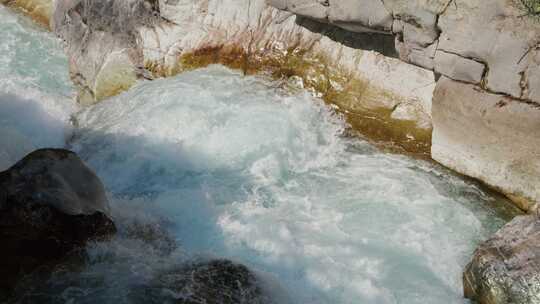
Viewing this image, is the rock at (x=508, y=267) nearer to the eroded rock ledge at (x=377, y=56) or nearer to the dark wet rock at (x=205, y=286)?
the eroded rock ledge at (x=377, y=56)

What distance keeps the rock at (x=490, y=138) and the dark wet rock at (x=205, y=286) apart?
415cm

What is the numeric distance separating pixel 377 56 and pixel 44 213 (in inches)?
249

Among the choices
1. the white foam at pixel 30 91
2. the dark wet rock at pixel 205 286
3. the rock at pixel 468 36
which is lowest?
the white foam at pixel 30 91

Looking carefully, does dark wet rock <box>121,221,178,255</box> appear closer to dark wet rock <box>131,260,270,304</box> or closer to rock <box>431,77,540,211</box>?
dark wet rock <box>131,260,270,304</box>

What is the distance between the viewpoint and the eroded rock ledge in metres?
7.91

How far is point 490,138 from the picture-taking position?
26.8 ft

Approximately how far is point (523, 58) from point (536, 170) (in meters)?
1.59

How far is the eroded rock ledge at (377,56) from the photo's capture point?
791 centimetres

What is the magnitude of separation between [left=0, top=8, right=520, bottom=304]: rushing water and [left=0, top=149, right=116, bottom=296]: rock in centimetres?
30

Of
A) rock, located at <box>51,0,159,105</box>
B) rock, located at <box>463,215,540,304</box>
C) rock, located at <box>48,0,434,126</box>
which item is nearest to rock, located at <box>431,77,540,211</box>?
rock, located at <box>463,215,540,304</box>

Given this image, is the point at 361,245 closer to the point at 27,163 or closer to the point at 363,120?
the point at 363,120

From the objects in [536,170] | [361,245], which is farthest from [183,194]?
[536,170]

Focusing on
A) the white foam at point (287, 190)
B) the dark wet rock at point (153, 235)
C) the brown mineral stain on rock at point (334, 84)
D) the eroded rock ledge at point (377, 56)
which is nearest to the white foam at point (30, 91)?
the eroded rock ledge at point (377, 56)

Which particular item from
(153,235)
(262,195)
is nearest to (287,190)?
(262,195)
